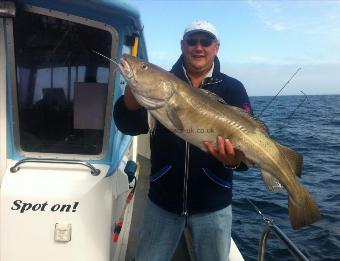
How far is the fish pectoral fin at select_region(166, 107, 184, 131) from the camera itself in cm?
333

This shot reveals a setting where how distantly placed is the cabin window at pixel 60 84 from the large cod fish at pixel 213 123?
880 millimetres

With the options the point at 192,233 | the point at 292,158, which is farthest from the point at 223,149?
the point at 192,233

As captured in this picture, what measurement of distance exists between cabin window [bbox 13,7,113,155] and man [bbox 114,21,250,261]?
738 millimetres

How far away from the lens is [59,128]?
13.9 feet

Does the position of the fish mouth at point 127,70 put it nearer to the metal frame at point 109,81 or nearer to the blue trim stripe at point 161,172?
the metal frame at point 109,81

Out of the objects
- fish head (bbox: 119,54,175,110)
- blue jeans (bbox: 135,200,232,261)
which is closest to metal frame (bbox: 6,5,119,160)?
fish head (bbox: 119,54,175,110)

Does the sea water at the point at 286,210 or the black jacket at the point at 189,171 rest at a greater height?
the black jacket at the point at 189,171

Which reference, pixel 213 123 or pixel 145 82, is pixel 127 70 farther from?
pixel 213 123

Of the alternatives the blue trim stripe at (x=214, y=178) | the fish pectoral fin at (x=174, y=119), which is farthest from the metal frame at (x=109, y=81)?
the blue trim stripe at (x=214, y=178)

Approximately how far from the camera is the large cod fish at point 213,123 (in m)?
3.34

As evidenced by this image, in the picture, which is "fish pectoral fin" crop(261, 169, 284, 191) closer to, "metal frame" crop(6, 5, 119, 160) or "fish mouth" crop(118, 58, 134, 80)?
"fish mouth" crop(118, 58, 134, 80)

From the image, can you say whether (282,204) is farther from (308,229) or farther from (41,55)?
(41,55)

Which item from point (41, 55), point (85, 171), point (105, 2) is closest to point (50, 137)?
point (85, 171)

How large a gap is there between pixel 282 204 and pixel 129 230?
6.07m
